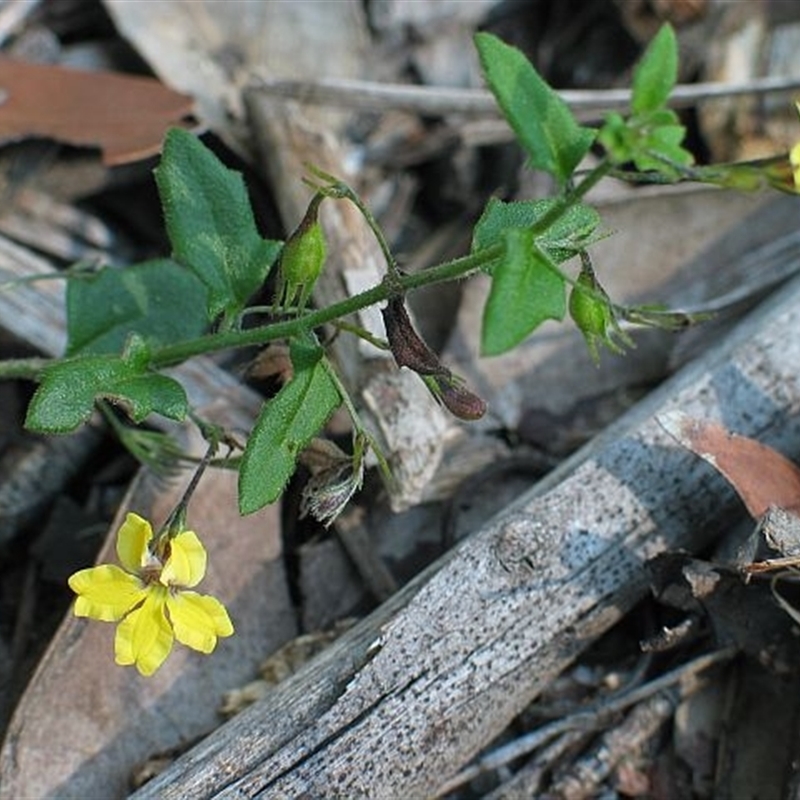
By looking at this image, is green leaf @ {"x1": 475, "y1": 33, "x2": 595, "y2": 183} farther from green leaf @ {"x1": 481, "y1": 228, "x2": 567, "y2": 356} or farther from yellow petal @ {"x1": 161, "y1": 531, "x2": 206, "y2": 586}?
yellow petal @ {"x1": 161, "y1": 531, "x2": 206, "y2": 586}

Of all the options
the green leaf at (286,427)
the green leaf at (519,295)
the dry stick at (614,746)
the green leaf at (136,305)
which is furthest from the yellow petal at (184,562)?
the dry stick at (614,746)

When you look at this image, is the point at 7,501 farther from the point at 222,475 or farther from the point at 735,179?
the point at 735,179

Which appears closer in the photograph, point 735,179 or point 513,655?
point 735,179

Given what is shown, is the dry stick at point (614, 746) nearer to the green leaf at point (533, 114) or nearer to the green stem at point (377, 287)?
the green stem at point (377, 287)

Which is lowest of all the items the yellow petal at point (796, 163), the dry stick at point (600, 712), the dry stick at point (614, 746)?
the dry stick at point (614, 746)

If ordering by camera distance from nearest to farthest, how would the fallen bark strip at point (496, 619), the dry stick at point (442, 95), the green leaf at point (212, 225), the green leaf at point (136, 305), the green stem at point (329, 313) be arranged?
the green stem at point (329, 313), the fallen bark strip at point (496, 619), the green leaf at point (212, 225), the green leaf at point (136, 305), the dry stick at point (442, 95)

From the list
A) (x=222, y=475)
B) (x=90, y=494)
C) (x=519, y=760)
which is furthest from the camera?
(x=90, y=494)

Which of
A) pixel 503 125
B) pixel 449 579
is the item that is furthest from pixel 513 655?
pixel 503 125
